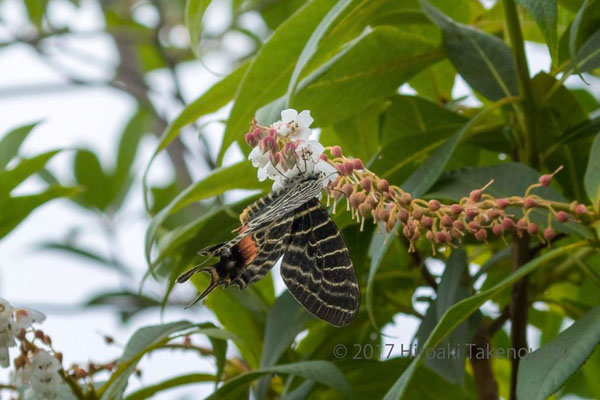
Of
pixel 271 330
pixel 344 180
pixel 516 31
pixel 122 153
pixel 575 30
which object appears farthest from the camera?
pixel 122 153

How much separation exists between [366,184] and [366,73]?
372 millimetres

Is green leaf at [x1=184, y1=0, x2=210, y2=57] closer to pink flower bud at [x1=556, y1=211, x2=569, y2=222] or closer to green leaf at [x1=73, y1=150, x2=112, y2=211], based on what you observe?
pink flower bud at [x1=556, y1=211, x2=569, y2=222]

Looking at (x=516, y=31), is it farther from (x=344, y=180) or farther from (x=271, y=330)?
(x=271, y=330)

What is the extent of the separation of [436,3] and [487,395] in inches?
→ 25.7

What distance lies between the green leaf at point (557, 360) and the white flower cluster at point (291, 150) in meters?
0.30

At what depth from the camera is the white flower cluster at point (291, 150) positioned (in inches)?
34.9

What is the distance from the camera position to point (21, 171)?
141cm

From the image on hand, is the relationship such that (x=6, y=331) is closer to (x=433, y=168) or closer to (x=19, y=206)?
(x=19, y=206)

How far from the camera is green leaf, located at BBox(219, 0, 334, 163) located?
120cm

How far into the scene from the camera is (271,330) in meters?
1.31

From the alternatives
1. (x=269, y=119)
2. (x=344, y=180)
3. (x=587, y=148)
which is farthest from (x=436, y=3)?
(x=344, y=180)

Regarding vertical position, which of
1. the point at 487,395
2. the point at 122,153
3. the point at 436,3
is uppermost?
the point at 122,153

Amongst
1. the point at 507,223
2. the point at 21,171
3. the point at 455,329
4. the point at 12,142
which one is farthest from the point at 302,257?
the point at 12,142

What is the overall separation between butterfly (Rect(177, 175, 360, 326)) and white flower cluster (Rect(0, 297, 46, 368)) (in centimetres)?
26
